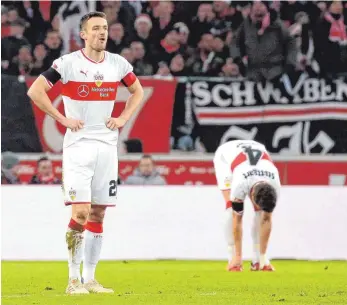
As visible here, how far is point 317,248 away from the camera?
50.8 ft

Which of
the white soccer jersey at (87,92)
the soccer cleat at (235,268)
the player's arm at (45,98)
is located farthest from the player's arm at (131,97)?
the soccer cleat at (235,268)

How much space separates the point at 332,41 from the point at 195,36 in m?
2.38

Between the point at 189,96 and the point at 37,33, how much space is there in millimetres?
3094

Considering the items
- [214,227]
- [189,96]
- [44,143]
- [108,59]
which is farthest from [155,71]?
[108,59]

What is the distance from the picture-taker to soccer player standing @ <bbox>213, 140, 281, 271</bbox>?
40.2ft

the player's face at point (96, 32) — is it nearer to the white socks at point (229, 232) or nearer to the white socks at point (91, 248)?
the white socks at point (91, 248)

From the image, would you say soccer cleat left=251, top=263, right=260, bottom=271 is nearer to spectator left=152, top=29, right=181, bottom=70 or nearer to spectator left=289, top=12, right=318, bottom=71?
spectator left=289, top=12, right=318, bottom=71

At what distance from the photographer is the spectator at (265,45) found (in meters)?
18.1

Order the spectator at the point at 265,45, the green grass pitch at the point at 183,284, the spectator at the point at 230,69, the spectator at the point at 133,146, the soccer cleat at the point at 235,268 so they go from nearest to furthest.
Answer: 1. the green grass pitch at the point at 183,284
2. the soccer cleat at the point at 235,268
3. the spectator at the point at 133,146
4. the spectator at the point at 265,45
5. the spectator at the point at 230,69

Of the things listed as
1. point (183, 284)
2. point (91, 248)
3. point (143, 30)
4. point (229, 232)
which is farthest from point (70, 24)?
point (91, 248)

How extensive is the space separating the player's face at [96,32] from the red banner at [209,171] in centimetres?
734

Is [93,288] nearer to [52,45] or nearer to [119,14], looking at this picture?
[52,45]

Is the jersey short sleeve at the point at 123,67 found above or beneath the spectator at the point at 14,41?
above

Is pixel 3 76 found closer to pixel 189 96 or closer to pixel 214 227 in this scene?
pixel 189 96
